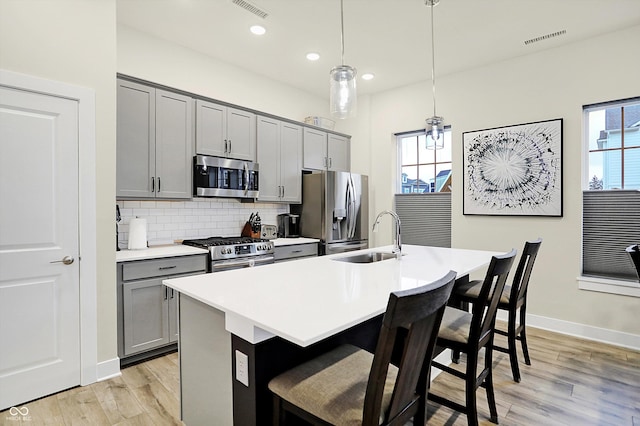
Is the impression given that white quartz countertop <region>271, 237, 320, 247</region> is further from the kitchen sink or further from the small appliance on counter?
the kitchen sink

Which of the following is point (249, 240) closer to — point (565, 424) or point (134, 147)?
point (134, 147)

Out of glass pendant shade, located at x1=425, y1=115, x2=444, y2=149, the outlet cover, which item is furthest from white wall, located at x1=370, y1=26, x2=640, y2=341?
the outlet cover

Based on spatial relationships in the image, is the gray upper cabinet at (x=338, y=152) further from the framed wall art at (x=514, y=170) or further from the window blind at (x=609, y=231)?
the window blind at (x=609, y=231)

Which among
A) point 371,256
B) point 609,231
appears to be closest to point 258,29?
point 371,256

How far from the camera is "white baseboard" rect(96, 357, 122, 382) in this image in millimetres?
2549

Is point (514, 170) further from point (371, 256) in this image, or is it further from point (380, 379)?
point (380, 379)

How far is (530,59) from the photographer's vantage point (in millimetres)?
3766

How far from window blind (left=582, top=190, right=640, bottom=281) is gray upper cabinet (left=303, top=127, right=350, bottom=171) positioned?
3.00 m

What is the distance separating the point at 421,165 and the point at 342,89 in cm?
296

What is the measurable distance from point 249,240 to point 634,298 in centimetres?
385

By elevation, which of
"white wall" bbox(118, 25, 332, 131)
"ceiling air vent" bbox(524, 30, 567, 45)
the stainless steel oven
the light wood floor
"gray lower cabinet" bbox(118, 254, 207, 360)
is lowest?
the light wood floor

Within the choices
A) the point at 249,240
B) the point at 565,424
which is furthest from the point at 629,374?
the point at 249,240

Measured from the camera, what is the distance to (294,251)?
4086mm

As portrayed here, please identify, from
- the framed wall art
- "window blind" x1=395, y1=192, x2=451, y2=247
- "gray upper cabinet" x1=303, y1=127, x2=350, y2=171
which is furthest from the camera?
"gray upper cabinet" x1=303, y1=127, x2=350, y2=171
